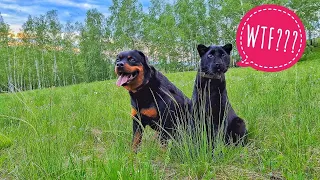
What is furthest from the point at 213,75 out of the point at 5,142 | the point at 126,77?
the point at 5,142

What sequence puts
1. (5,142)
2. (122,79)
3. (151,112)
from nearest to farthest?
(122,79)
(151,112)
(5,142)

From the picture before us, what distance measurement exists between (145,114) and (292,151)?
1.85 meters

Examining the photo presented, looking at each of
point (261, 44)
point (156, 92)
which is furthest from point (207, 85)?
point (261, 44)

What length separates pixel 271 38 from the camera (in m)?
4.27

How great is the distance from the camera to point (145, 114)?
13.9ft

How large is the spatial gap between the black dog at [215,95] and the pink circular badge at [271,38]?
0.48 m

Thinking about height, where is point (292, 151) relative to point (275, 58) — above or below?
below

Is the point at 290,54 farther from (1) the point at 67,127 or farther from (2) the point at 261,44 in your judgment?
(1) the point at 67,127

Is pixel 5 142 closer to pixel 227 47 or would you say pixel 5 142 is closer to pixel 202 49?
pixel 202 49

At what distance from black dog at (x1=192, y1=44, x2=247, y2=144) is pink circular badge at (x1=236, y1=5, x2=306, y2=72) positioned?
1.56 ft

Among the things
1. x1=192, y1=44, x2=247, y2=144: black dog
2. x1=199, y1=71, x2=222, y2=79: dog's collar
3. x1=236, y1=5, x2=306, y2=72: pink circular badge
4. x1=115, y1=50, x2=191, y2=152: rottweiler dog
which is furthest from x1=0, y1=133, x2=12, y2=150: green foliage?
x1=236, y1=5, x2=306, y2=72: pink circular badge

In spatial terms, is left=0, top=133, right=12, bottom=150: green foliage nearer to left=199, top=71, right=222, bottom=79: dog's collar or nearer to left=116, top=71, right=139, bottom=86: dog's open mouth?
left=116, top=71, right=139, bottom=86: dog's open mouth

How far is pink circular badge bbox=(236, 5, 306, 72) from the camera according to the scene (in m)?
4.12

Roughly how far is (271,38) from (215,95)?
1185 mm
